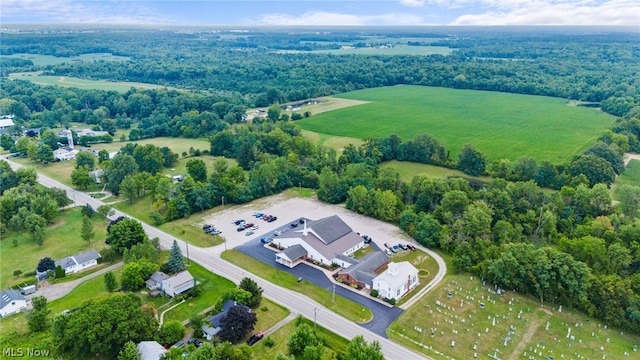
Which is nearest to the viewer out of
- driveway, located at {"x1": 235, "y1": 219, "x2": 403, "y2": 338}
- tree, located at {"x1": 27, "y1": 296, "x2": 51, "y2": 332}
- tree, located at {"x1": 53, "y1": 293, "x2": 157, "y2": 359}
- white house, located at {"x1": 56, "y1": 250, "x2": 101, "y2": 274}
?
tree, located at {"x1": 53, "y1": 293, "x2": 157, "y2": 359}

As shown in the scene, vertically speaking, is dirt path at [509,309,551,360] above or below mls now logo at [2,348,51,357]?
above

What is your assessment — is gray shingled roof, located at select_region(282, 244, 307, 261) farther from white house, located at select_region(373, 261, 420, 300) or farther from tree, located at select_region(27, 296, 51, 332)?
tree, located at select_region(27, 296, 51, 332)

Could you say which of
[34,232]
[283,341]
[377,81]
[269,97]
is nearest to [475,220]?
[283,341]

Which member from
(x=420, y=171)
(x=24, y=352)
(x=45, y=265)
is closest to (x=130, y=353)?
(x=24, y=352)

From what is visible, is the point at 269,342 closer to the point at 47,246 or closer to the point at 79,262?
the point at 79,262

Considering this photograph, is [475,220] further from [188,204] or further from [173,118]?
[173,118]

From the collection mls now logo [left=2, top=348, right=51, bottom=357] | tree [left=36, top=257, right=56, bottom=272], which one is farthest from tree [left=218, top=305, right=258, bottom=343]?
tree [left=36, top=257, right=56, bottom=272]

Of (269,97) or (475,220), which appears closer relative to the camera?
(475,220)

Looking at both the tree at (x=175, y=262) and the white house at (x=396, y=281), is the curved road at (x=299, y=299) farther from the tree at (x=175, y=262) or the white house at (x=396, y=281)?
the tree at (x=175, y=262)
